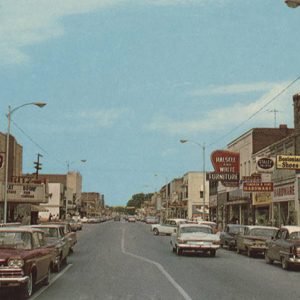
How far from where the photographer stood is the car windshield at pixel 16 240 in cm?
1365

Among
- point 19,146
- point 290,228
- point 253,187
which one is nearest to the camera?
point 290,228

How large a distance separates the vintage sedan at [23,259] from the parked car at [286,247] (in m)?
8.65

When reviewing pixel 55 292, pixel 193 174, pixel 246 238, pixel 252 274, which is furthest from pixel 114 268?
pixel 193 174

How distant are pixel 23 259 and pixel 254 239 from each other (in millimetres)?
17042

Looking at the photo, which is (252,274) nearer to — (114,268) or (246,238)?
(114,268)

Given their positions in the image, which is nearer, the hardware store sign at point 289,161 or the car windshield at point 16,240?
the car windshield at point 16,240

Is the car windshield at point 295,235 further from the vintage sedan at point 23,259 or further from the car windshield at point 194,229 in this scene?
the vintage sedan at point 23,259

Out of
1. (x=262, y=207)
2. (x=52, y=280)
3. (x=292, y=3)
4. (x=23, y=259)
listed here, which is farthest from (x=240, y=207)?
(x=23, y=259)

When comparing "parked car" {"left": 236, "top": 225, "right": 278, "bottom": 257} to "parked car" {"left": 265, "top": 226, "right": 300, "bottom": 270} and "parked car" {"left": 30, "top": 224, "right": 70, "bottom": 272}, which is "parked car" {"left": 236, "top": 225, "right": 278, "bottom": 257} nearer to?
"parked car" {"left": 265, "top": 226, "right": 300, "bottom": 270}

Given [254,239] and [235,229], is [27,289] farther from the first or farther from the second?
[235,229]

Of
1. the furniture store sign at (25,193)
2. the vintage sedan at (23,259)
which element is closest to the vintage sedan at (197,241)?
the vintage sedan at (23,259)

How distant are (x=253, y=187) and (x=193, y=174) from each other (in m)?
68.3

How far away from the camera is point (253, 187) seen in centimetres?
4278

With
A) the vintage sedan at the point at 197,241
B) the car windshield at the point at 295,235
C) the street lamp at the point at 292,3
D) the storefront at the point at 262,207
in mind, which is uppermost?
the street lamp at the point at 292,3
